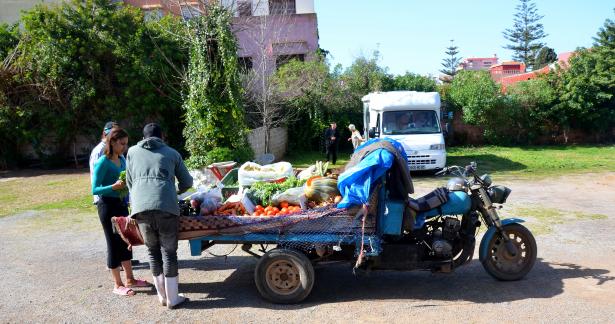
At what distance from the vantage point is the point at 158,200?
5000 millimetres

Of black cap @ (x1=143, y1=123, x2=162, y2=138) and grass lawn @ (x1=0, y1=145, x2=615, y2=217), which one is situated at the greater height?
black cap @ (x1=143, y1=123, x2=162, y2=138)

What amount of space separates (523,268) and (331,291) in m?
2.21

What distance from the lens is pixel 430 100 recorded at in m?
16.5

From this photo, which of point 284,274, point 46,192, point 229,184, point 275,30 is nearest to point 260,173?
point 229,184

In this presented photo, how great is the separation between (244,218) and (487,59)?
83.5 meters

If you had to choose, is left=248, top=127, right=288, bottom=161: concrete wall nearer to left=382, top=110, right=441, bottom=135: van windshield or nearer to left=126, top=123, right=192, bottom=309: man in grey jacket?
left=382, top=110, right=441, bottom=135: van windshield

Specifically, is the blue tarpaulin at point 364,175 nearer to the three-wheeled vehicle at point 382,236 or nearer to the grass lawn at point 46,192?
the three-wheeled vehicle at point 382,236

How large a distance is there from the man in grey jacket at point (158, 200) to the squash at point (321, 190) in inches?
51.6

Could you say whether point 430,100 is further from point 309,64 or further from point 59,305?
point 59,305

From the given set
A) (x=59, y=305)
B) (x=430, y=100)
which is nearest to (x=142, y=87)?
(x=430, y=100)

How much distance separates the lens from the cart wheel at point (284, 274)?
5.32m

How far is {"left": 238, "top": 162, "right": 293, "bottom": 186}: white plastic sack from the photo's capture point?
656 centimetres

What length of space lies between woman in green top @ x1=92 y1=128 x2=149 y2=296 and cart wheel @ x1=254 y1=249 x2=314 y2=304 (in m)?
1.59

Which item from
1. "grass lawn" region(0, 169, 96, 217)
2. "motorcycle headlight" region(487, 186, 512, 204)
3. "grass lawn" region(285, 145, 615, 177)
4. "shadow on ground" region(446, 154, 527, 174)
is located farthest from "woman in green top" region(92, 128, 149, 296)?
"shadow on ground" region(446, 154, 527, 174)
